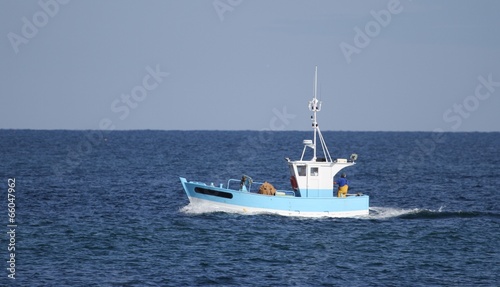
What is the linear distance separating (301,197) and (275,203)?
58.5 inches

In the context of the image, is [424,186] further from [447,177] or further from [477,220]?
[477,220]

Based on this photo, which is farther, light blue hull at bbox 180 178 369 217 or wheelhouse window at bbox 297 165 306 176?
wheelhouse window at bbox 297 165 306 176

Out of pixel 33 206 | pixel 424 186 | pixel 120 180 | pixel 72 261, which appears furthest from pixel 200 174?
pixel 72 261

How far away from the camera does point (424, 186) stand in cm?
7181

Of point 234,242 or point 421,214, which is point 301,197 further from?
point 421,214

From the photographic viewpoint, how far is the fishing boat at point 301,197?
4406cm

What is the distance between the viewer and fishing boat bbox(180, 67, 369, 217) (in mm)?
44062

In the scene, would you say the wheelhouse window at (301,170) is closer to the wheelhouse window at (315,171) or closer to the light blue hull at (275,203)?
the wheelhouse window at (315,171)

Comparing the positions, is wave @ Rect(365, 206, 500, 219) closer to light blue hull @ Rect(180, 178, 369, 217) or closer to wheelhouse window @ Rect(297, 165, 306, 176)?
light blue hull @ Rect(180, 178, 369, 217)

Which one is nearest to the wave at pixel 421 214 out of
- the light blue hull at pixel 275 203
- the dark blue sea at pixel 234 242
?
the dark blue sea at pixel 234 242

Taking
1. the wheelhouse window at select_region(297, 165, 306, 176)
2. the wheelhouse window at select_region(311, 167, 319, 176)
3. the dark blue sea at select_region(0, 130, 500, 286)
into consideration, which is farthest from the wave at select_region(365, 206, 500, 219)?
the wheelhouse window at select_region(297, 165, 306, 176)

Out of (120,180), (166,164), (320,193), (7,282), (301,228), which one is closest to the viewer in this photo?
(7,282)

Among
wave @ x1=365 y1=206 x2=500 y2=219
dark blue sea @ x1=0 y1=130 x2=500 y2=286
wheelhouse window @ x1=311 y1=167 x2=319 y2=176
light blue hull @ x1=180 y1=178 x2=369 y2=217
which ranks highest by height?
wheelhouse window @ x1=311 y1=167 x2=319 y2=176

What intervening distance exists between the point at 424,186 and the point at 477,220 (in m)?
24.5
